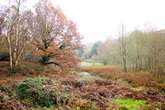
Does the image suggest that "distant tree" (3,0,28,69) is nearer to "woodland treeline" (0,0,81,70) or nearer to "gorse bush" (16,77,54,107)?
"woodland treeline" (0,0,81,70)

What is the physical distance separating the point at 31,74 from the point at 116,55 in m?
29.3

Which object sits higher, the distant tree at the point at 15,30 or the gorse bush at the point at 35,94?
the distant tree at the point at 15,30

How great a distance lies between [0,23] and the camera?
83.5ft

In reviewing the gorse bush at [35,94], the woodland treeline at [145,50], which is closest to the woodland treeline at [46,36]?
the woodland treeline at [145,50]

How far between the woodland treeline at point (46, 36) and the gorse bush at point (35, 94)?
1427cm

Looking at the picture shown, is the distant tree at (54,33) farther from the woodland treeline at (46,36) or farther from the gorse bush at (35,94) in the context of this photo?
the gorse bush at (35,94)

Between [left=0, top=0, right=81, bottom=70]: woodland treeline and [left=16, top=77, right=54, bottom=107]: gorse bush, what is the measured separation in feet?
46.8

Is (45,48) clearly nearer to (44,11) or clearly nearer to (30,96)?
(44,11)

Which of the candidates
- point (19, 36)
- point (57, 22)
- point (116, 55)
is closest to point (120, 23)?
point (116, 55)

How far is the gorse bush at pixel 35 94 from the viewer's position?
1156 cm

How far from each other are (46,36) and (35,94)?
1649 cm

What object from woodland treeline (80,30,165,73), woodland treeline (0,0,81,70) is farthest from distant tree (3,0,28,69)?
woodland treeline (80,30,165,73)

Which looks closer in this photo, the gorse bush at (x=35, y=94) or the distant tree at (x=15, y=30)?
the gorse bush at (x=35, y=94)

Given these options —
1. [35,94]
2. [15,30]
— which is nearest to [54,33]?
[15,30]
